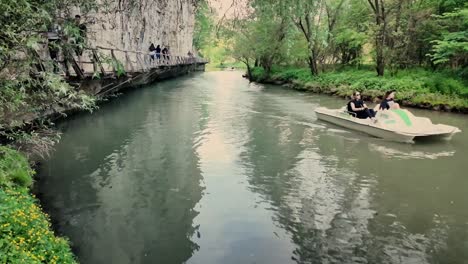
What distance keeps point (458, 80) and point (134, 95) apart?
2090 centimetres

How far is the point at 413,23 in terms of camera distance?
92.0ft

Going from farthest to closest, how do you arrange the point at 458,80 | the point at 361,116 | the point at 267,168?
the point at 458,80
the point at 361,116
the point at 267,168

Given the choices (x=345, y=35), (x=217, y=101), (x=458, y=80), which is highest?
(x=345, y=35)

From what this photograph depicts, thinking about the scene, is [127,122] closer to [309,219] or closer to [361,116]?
[361,116]

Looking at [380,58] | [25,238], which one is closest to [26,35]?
[25,238]

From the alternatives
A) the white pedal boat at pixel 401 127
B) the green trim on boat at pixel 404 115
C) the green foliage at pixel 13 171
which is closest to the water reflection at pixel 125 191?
the green foliage at pixel 13 171

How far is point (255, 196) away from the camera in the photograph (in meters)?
9.55

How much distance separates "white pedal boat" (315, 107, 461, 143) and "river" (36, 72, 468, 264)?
1.25ft

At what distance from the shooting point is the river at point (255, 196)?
7.05 meters

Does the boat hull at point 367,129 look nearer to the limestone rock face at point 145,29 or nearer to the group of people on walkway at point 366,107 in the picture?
the group of people on walkway at point 366,107

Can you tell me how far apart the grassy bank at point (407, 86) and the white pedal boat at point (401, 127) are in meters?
7.53

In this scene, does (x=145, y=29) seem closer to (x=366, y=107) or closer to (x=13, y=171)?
(x=366, y=107)

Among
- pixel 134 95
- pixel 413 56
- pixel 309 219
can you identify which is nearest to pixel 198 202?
pixel 309 219

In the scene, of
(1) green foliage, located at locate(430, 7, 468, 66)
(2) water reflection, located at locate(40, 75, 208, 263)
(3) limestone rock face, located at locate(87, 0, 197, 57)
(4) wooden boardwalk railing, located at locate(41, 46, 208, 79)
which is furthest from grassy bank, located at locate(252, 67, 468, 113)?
(2) water reflection, located at locate(40, 75, 208, 263)
